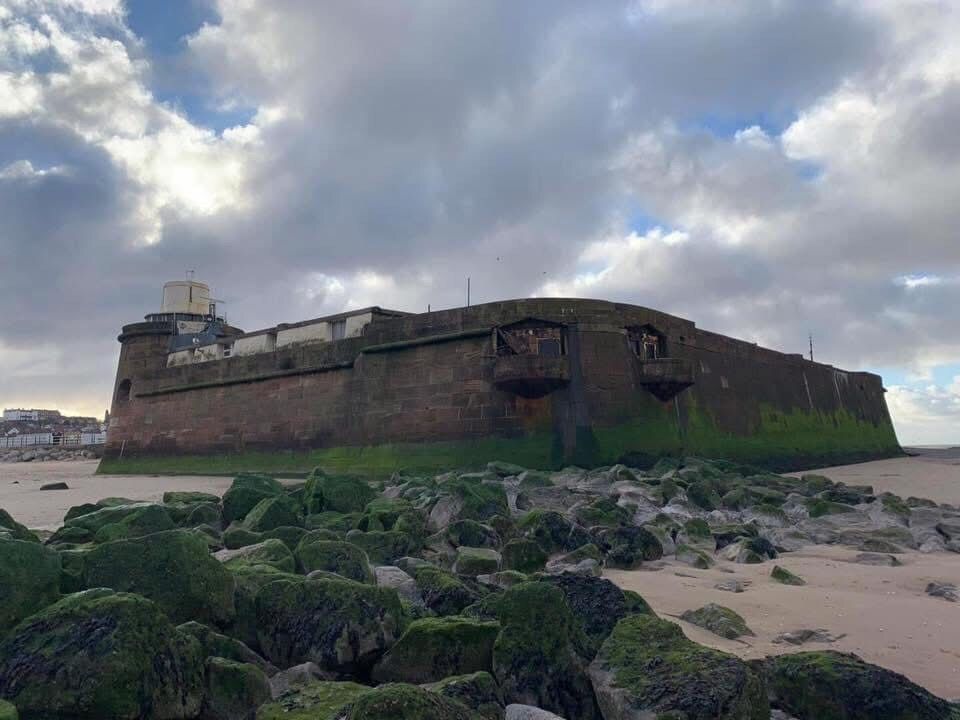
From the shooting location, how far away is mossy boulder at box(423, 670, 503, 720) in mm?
2271

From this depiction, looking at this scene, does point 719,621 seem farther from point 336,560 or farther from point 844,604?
point 336,560

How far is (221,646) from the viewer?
2654 mm

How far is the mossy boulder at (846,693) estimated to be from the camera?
2.26m

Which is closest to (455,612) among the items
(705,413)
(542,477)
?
(542,477)

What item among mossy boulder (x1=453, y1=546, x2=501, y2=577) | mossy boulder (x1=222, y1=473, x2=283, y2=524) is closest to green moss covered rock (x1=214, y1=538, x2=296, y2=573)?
mossy boulder (x1=453, y1=546, x2=501, y2=577)

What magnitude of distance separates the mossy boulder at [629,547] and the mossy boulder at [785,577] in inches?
35.9

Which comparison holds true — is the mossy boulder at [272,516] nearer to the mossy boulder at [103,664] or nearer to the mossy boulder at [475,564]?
the mossy boulder at [475,564]

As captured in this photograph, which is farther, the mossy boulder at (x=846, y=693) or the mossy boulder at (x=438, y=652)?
the mossy boulder at (x=438, y=652)

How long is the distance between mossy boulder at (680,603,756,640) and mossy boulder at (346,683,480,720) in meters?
1.91

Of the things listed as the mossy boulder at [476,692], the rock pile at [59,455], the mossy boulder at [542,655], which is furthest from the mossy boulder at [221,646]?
the rock pile at [59,455]

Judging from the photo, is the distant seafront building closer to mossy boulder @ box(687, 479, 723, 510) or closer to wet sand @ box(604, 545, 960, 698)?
mossy boulder @ box(687, 479, 723, 510)

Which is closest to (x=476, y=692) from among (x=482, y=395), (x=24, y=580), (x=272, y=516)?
(x=24, y=580)

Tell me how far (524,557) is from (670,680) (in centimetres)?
251

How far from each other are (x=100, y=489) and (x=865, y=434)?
964 inches
